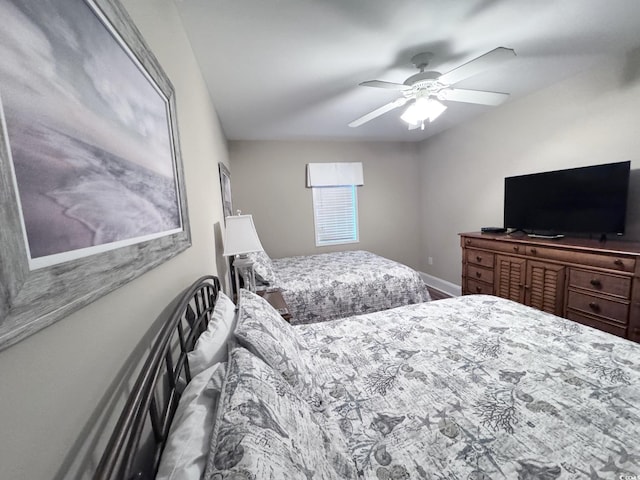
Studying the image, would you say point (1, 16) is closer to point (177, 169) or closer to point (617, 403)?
point (177, 169)

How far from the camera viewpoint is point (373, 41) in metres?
1.63

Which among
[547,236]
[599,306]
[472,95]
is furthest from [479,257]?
[472,95]

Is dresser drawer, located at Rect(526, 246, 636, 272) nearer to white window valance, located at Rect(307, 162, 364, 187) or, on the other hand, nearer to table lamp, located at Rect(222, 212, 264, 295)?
table lamp, located at Rect(222, 212, 264, 295)

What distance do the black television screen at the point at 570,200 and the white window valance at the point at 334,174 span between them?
2030mm

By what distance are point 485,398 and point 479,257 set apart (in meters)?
2.24

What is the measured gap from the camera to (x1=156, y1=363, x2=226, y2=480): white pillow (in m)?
0.49

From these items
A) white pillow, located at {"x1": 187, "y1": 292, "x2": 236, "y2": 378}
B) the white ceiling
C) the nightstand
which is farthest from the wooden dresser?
white pillow, located at {"x1": 187, "y1": 292, "x2": 236, "y2": 378}

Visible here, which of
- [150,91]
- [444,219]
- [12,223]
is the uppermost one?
[150,91]

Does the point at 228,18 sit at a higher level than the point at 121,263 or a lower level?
higher

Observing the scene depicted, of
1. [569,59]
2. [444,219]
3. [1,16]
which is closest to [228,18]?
[1,16]

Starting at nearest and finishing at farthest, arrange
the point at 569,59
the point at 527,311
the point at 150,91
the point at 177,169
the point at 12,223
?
the point at 12,223, the point at 150,91, the point at 177,169, the point at 527,311, the point at 569,59

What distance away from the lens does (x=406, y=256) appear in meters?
4.56

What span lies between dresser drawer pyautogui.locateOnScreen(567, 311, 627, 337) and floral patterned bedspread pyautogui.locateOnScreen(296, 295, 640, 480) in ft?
2.73

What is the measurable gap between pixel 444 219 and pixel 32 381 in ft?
14.2
